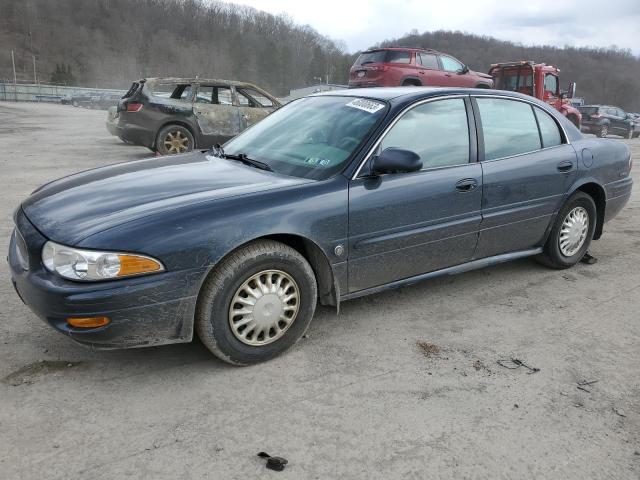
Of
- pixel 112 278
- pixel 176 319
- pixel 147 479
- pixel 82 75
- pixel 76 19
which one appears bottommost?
pixel 147 479

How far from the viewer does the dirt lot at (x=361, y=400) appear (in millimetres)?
2232

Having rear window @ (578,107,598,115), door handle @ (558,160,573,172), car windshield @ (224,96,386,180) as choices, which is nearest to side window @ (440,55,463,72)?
rear window @ (578,107,598,115)

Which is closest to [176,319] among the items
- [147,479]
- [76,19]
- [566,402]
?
[147,479]

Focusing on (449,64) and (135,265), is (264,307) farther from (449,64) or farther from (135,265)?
(449,64)

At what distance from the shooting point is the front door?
327 cm

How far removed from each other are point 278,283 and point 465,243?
1.49 metres

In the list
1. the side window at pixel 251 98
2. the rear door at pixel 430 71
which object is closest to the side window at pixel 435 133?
the side window at pixel 251 98

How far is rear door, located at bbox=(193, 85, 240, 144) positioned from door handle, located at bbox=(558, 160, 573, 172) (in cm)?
704

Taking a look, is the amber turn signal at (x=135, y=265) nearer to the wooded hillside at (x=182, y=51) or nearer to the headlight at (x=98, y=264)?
the headlight at (x=98, y=264)

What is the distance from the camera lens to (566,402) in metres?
2.69

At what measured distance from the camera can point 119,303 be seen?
2545 millimetres

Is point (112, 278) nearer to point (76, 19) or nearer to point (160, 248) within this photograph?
point (160, 248)

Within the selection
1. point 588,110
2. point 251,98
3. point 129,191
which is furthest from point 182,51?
point 129,191

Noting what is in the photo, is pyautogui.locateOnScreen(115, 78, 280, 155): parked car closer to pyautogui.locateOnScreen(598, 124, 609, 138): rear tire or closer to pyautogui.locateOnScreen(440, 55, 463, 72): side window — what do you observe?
pyautogui.locateOnScreen(440, 55, 463, 72): side window
